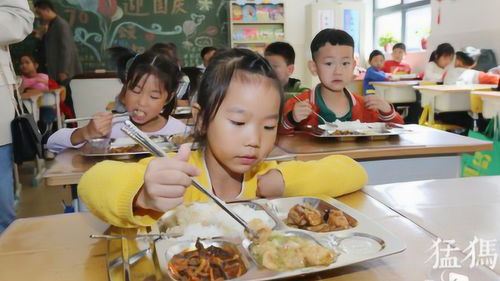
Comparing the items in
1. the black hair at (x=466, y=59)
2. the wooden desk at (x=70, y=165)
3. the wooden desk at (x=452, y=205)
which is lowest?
the wooden desk at (x=70, y=165)

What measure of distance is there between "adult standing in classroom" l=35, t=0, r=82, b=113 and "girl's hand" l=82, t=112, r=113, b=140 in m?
3.76

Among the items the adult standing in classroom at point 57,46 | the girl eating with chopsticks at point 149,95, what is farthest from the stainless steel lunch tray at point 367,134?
the adult standing in classroom at point 57,46

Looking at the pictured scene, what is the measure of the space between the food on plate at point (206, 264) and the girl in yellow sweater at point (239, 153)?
0.18m

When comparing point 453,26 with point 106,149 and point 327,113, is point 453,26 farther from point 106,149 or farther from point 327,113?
point 106,149

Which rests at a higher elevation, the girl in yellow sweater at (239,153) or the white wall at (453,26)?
the white wall at (453,26)

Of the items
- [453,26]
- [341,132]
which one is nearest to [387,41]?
[453,26]

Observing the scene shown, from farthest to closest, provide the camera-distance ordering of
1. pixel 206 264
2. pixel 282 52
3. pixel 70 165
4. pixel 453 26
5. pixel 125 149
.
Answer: pixel 453 26
pixel 282 52
pixel 125 149
pixel 70 165
pixel 206 264

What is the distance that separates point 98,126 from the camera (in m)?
1.71

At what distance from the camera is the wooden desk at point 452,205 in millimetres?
753

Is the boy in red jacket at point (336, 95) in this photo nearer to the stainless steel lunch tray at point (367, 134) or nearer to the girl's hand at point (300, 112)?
the girl's hand at point (300, 112)

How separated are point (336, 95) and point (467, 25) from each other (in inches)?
148

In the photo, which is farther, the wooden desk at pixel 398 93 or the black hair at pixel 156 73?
the wooden desk at pixel 398 93

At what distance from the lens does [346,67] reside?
84.6 inches

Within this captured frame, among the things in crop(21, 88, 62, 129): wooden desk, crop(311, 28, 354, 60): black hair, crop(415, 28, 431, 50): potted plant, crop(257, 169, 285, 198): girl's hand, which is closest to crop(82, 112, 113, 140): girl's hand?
crop(257, 169, 285, 198): girl's hand
